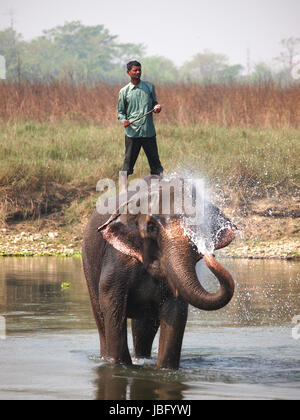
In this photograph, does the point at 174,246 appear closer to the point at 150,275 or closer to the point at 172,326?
the point at 150,275

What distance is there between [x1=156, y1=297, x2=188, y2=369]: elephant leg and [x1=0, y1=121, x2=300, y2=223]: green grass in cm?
1092

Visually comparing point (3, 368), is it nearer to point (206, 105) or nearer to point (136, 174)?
point (136, 174)

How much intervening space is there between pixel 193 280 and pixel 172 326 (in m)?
0.92

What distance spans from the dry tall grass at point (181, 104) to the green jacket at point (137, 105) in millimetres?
13216

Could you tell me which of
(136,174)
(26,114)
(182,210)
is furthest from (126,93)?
(26,114)

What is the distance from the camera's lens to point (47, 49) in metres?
83.9

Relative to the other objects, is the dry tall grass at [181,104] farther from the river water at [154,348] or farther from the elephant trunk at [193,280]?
the elephant trunk at [193,280]

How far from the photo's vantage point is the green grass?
19250mm

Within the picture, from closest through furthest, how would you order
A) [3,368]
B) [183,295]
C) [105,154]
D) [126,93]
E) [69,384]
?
[183,295] → [69,384] → [3,368] → [126,93] → [105,154]

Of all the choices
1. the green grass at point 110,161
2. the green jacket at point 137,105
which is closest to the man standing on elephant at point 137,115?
the green jacket at point 137,105

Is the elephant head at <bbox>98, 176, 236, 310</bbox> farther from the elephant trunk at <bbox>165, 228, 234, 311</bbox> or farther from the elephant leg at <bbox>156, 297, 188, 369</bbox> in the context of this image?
the elephant leg at <bbox>156, 297, 188, 369</bbox>

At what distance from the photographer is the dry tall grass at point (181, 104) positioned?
24.5 m

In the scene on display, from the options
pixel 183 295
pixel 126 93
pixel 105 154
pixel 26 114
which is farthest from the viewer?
pixel 26 114

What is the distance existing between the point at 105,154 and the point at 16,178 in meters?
2.45
